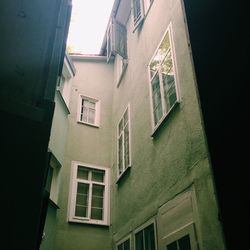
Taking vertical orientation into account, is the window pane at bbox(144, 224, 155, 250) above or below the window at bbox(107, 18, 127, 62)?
below

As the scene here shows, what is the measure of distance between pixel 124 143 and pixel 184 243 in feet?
17.0

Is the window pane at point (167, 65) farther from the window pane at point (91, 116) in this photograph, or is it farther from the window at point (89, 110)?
the window pane at point (91, 116)

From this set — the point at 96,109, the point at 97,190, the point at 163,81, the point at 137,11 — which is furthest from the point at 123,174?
the point at 137,11

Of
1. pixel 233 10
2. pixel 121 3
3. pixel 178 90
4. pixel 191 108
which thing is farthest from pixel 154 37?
pixel 233 10

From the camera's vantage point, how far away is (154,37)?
9.16m

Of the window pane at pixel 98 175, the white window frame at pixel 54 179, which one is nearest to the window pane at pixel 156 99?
the white window frame at pixel 54 179

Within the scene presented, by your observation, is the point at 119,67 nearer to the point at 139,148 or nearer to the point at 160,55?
the point at 160,55

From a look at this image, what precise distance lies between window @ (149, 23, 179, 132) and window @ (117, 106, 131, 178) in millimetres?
1958

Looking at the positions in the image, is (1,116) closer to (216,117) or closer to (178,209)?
(216,117)

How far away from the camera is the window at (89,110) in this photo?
12.8 metres

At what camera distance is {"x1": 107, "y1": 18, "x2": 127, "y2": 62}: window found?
12024 millimetres

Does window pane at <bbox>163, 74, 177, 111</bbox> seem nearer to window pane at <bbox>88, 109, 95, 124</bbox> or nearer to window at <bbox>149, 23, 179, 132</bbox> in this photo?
window at <bbox>149, 23, 179, 132</bbox>

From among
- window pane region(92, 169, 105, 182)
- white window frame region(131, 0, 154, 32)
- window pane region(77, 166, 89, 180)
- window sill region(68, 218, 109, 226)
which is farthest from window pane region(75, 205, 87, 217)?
white window frame region(131, 0, 154, 32)

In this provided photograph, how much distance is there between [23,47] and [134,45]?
906 centimetres
